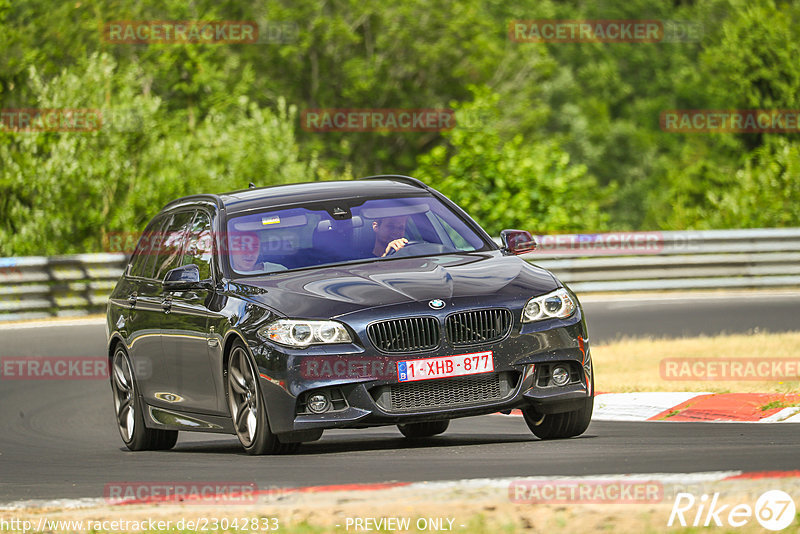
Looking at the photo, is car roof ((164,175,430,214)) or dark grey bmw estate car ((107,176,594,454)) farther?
car roof ((164,175,430,214))

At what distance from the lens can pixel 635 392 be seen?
12125mm

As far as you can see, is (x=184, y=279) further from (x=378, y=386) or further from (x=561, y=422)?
(x=561, y=422)

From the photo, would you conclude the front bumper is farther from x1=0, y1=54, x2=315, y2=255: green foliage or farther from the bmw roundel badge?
x1=0, y1=54, x2=315, y2=255: green foliage

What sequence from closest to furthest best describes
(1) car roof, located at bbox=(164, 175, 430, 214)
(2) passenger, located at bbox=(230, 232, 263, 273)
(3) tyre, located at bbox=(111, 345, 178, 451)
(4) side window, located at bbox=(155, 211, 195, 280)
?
(2) passenger, located at bbox=(230, 232, 263, 273) → (1) car roof, located at bbox=(164, 175, 430, 214) → (4) side window, located at bbox=(155, 211, 195, 280) → (3) tyre, located at bbox=(111, 345, 178, 451)

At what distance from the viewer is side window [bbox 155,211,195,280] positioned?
1068 cm

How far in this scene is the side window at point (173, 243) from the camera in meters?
10.7

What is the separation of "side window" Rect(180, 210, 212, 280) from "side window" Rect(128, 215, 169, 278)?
70cm

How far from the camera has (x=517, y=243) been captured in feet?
32.5

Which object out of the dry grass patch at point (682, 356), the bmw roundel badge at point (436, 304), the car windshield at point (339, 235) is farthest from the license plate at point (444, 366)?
the dry grass patch at point (682, 356)

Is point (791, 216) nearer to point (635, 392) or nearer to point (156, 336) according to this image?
point (635, 392)

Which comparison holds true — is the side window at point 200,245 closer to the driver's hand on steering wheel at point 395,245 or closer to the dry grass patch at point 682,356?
the driver's hand on steering wheel at point 395,245

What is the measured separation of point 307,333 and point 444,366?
0.78 metres

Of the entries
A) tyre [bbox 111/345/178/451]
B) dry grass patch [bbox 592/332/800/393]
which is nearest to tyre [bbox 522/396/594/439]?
dry grass patch [bbox 592/332/800/393]

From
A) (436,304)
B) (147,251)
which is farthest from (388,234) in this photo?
(147,251)
